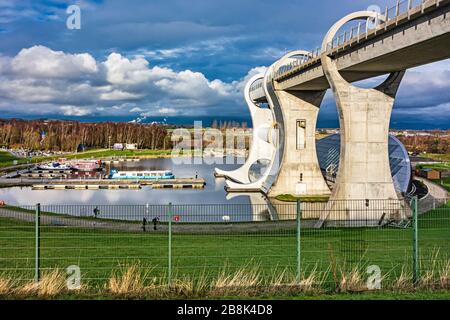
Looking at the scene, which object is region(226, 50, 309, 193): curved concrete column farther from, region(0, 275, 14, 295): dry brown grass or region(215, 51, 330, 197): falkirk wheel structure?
region(0, 275, 14, 295): dry brown grass

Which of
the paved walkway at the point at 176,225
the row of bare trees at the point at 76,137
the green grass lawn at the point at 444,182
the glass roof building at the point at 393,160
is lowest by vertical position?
the paved walkway at the point at 176,225

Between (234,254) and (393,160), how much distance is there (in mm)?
34596

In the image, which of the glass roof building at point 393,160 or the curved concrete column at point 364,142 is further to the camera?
the glass roof building at point 393,160

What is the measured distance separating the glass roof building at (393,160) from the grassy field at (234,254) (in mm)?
19330

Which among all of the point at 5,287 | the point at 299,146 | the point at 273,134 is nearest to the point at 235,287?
the point at 5,287

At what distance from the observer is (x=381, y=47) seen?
26.5 m

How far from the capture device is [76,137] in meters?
150

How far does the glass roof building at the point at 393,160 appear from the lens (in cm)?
4150

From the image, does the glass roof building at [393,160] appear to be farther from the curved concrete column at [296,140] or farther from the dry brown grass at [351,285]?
the dry brown grass at [351,285]

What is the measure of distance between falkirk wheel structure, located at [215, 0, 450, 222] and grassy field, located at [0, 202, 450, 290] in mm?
1540

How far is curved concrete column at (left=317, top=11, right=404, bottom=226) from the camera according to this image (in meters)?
30.3

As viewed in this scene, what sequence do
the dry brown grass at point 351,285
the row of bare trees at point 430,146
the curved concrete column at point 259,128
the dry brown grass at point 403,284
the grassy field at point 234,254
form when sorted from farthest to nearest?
the row of bare trees at point 430,146, the curved concrete column at point 259,128, the grassy field at point 234,254, the dry brown grass at point 403,284, the dry brown grass at point 351,285

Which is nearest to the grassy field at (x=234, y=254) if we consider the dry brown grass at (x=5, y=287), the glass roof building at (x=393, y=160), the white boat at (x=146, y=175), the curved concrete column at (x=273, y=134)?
the dry brown grass at (x=5, y=287)

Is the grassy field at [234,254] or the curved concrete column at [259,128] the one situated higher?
the curved concrete column at [259,128]
